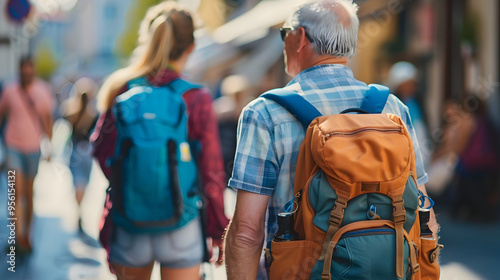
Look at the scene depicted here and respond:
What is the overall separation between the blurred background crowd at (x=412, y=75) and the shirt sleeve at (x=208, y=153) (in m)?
0.58

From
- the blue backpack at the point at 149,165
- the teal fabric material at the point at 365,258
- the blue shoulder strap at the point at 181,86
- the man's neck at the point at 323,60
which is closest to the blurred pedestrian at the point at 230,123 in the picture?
the blue shoulder strap at the point at 181,86

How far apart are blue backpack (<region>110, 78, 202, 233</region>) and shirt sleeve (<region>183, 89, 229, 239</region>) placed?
10cm

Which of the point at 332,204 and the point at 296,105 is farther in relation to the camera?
the point at 296,105

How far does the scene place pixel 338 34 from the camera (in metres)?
2.25

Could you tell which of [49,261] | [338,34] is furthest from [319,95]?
[49,261]

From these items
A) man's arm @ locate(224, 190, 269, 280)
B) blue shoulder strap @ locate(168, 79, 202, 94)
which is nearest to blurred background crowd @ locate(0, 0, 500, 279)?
blue shoulder strap @ locate(168, 79, 202, 94)

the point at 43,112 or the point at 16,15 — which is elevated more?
the point at 16,15

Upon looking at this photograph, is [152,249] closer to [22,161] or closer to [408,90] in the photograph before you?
[22,161]

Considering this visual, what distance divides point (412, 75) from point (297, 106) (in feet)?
25.5

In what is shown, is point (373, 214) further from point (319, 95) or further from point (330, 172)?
point (319, 95)

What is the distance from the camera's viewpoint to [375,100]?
2.23 m

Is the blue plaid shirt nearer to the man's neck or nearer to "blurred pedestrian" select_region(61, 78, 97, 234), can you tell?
the man's neck

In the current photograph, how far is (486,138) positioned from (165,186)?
6.72 metres

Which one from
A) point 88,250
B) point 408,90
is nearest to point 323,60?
point 88,250
